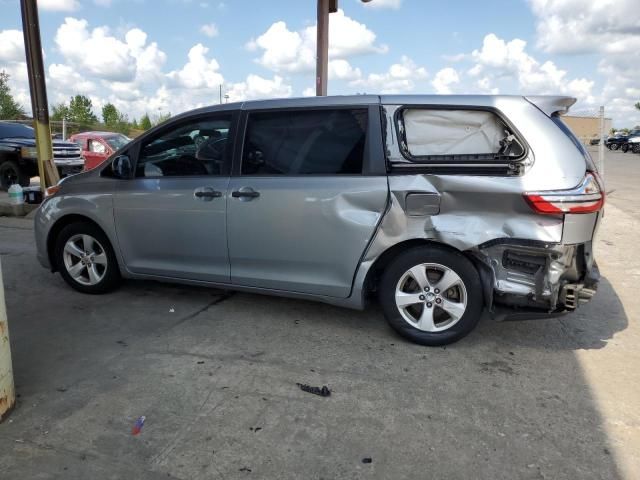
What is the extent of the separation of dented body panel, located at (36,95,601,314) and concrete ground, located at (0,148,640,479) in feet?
1.46

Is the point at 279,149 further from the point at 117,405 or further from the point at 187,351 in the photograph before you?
the point at 117,405

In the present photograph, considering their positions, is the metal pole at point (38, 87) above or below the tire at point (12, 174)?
above

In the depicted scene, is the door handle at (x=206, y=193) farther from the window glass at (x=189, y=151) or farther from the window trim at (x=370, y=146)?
the window trim at (x=370, y=146)

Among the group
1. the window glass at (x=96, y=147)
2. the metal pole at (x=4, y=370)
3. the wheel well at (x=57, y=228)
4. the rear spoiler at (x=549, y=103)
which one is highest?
the rear spoiler at (x=549, y=103)

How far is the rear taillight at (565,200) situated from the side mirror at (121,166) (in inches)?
131

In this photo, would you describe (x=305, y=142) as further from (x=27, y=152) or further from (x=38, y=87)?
(x=27, y=152)

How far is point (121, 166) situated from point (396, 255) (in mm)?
2624

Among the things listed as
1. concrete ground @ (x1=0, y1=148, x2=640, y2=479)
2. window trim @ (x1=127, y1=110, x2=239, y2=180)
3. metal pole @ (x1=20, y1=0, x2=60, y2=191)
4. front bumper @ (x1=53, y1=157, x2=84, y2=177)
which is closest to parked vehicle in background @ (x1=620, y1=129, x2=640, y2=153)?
front bumper @ (x1=53, y1=157, x2=84, y2=177)

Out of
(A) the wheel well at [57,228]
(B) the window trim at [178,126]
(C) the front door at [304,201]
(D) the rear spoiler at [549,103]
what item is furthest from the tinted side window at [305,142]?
(A) the wheel well at [57,228]

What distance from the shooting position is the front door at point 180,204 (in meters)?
4.27

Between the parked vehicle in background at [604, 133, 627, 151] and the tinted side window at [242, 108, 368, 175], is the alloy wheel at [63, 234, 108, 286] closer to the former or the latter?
the tinted side window at [242, 108, 368, 175]

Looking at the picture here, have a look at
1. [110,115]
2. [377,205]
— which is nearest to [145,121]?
[110,115]

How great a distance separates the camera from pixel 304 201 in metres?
Answer: 3.93

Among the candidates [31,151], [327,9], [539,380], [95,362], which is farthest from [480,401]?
[31,151]
